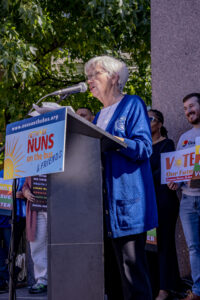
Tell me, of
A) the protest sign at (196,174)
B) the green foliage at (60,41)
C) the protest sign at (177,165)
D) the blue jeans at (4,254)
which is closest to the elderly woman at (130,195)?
the protest sign at (196,174)

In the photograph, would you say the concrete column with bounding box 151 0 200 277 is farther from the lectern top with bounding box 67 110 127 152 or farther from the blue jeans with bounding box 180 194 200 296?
the lectern top with bounding box 67 110 127 152

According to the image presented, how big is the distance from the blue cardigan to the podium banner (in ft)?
1.50

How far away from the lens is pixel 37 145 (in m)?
2.22

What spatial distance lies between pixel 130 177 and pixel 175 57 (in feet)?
9.14

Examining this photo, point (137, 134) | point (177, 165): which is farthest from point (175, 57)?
point (137, 134)

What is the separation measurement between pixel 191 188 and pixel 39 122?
188cm

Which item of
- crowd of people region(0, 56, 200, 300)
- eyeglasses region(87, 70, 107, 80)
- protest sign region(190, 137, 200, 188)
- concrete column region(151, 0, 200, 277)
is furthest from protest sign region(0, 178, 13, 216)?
eyeglasses region(87, 70, 107, 80)

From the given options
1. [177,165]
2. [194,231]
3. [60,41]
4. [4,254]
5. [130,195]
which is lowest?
[4,254]

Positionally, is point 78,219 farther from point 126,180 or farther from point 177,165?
point 177,165

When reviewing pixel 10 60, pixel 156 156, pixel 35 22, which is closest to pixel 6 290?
pixel 156 156

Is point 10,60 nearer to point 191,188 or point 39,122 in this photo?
point 191,188

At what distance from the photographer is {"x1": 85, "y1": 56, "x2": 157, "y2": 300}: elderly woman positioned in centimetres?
245

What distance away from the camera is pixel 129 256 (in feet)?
8.07

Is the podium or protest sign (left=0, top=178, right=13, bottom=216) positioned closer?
the podium
